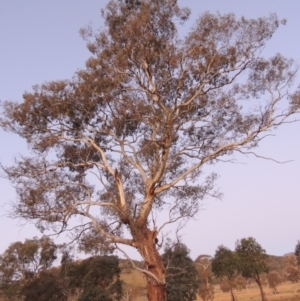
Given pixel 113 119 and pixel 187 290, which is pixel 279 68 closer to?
pixel 113 119

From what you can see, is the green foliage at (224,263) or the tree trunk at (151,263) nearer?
the tree trunk at (151,263)

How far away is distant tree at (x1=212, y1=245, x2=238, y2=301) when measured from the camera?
1150 inches

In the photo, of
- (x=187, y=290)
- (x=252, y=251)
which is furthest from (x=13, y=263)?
(x=252, y=251)

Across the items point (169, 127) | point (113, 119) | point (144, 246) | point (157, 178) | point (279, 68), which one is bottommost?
point (144, 246)

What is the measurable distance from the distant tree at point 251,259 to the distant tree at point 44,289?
12.5 meters

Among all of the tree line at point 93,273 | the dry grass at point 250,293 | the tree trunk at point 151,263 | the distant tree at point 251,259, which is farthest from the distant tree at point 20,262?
the tree trunk at point 151,263

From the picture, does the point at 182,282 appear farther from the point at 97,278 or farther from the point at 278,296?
the point at 278,296

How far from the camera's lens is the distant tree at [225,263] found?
2922cm

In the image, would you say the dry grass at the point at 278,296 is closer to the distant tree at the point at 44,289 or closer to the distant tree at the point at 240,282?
the distant tree at the point at 240,282

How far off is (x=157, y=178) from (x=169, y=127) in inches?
53.0

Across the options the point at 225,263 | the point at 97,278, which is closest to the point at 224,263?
the point at 225,263

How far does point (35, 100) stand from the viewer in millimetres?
11672

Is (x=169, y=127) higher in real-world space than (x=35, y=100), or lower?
lower

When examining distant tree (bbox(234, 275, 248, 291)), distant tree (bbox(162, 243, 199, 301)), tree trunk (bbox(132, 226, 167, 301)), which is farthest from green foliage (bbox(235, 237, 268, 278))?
distant tree (bbox(234, 275, 248, 291))
